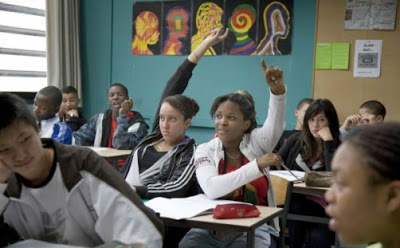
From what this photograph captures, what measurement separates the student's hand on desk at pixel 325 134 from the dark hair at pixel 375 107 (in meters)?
1.33

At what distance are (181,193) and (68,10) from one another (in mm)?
4531

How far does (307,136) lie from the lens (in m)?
3.48

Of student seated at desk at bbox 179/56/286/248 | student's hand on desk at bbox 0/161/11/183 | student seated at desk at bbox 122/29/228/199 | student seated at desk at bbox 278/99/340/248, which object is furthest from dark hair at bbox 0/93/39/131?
student seated at desk at bbox 278/99/340/248

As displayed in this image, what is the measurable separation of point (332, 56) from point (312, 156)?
1.93 metres

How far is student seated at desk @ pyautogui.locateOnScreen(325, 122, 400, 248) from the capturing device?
84cm

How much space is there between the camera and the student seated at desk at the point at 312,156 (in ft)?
10.4

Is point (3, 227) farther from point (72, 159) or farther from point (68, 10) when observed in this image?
point (68, 10)

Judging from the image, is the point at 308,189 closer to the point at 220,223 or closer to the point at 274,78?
the point at 274,78

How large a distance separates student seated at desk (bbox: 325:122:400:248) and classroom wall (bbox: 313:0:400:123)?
4151 millimetres

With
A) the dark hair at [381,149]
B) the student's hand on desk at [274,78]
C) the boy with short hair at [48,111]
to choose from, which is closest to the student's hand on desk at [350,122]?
the student's hand on desk at [274,78]

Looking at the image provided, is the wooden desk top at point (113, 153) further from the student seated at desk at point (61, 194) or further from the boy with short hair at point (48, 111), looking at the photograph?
the student seated at desk at point (61, 194)

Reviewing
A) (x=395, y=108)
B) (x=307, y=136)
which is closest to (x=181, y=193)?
(x=307, y=136)

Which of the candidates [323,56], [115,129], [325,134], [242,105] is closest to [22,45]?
[115,129]

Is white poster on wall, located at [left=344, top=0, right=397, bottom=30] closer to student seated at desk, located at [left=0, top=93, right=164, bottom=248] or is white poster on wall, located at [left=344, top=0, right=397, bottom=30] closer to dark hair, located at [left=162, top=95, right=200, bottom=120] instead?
dark hair, located at [left=162, top=95, right=200, bottom=120]
